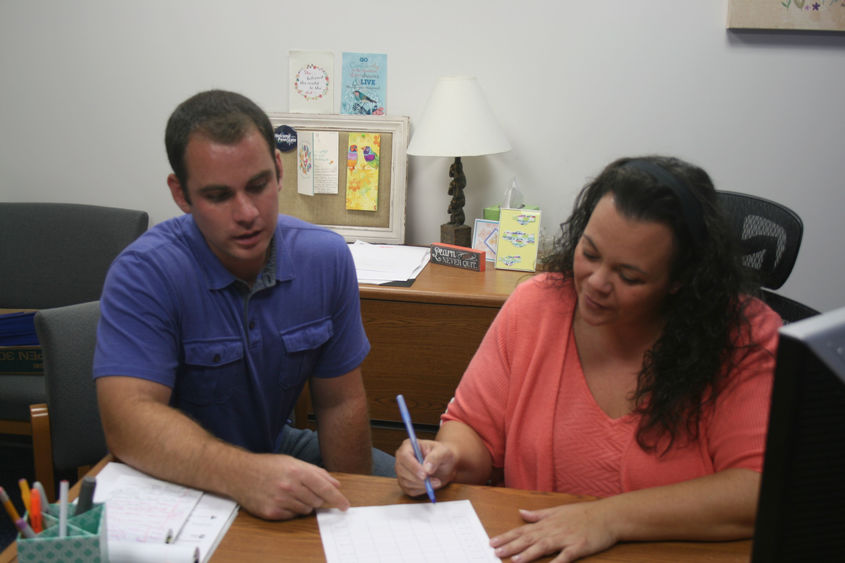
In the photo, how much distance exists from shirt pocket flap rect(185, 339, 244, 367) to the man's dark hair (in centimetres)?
28

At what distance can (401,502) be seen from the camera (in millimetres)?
1036

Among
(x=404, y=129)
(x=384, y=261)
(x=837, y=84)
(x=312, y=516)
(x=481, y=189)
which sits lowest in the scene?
(x=312, y=516)

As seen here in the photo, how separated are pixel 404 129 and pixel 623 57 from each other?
0.83 metres

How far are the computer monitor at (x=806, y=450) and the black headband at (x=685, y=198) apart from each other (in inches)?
24.9

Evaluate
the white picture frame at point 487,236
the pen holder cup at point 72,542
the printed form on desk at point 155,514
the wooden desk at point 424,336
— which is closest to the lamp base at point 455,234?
the white picture frame at point 487,236

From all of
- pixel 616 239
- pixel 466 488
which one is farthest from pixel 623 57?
pixel 466 488

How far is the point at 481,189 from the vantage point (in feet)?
8.52

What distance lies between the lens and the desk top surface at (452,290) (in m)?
2.01

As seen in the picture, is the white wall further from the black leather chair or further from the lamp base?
the black leather chair

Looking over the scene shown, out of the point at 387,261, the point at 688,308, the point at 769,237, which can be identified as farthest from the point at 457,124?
the point at 688,308

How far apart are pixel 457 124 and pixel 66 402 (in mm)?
1443

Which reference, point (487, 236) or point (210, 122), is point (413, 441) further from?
point (487, 236)

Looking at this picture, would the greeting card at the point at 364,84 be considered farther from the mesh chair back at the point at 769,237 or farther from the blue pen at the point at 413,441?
the blue pen at the point at 413,441

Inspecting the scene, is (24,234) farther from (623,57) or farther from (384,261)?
(623,57)
